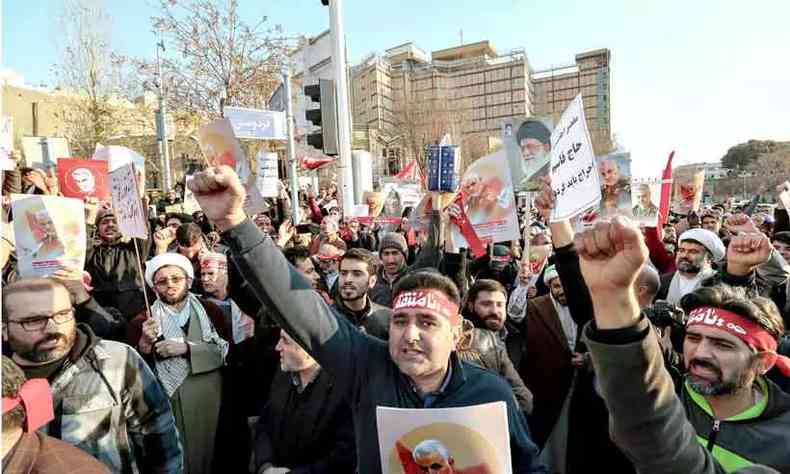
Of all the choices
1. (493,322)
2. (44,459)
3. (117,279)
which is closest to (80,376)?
(44,459)

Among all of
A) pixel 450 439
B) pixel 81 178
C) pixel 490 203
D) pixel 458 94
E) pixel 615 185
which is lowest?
pixel 450 439

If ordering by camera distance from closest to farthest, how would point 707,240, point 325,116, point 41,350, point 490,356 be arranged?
point 41,350 < point 490,356 < point 707,240 < point 325,116

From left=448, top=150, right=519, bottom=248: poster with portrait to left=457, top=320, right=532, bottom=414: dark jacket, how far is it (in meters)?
Result: 1.60

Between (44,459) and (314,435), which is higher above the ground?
(44,459)

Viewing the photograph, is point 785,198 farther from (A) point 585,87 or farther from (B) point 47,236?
(A) point 585,87

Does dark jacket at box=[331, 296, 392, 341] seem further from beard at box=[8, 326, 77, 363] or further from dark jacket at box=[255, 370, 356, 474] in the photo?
beard at box=[8, 326, 77, 363]

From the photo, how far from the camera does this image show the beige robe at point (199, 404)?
3131mm

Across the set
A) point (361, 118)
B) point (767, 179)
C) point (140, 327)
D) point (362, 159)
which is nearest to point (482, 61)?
point (361, 118)

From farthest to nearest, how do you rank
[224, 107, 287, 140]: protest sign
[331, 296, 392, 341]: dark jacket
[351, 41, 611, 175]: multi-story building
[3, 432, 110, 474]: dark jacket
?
[351, 41, 611, 175]: multi-story building, [224, 107, 287, 140]: protest sign, [331, 296, 392, 341]: dark jacket, [3, 432, 110, 474]: dark jacket

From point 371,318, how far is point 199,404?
1.08 meters

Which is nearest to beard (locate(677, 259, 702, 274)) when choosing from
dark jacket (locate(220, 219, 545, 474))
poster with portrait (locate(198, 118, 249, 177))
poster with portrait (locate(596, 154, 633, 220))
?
poster with portrait (locate(596, 154, 633, 220))

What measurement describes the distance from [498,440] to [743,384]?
103cm

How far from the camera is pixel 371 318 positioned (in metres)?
3.54

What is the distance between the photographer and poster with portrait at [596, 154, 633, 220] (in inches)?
170
